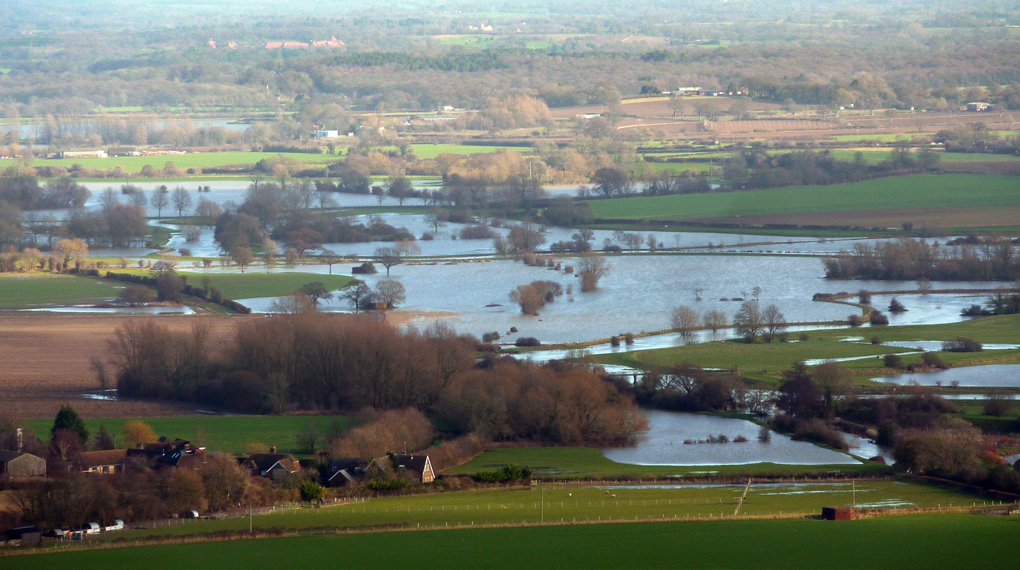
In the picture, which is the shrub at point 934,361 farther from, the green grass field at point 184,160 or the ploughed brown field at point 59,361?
the green grass field at point 184,160

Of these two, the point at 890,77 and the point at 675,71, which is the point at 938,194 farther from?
the point at 675,71

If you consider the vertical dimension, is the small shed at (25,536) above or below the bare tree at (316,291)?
below

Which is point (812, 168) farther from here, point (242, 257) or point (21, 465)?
point (21, 465)

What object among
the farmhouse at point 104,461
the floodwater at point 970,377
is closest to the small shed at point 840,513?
the floodwater at point 970,377

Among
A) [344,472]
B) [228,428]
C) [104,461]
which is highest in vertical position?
[228,428]

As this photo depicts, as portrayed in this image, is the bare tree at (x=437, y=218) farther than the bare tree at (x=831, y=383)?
Yes

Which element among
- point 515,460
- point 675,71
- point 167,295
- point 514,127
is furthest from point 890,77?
point 515,460

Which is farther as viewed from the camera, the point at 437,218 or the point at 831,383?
the point at 437,218

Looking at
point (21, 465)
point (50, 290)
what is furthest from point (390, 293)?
point (21, 465)
